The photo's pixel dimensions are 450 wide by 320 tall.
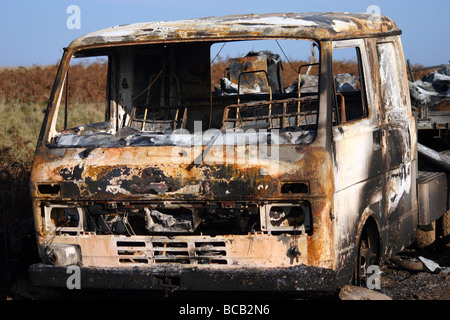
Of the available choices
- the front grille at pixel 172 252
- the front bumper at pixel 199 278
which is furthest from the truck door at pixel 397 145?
the front grille at pixel 172 252

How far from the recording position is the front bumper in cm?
514

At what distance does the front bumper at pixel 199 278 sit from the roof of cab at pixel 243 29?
1.68 meters

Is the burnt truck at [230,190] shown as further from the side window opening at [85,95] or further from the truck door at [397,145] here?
the side window opening at [85,95]

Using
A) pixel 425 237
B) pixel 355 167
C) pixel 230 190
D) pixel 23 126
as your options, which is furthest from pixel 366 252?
pixel 23 126

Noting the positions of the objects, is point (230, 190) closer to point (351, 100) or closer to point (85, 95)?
point (351, 100)

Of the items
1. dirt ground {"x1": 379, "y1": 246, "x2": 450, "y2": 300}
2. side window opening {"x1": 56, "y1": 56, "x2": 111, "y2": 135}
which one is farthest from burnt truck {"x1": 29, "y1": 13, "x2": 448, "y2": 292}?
side window opening {"x1": 56, "y1": 56, "x2": 111, "y2": 135}

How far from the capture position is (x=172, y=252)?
545 cm

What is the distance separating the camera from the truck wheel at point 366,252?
232 inches

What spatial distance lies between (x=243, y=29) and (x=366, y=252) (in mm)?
1975

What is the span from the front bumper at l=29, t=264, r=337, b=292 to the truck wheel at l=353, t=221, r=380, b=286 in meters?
0.74
